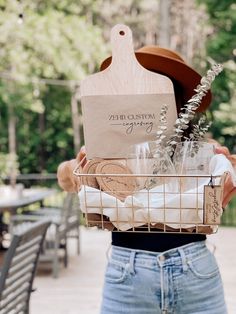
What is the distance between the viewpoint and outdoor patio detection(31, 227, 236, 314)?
18.1 feet

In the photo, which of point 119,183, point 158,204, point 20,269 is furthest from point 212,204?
point 20,269

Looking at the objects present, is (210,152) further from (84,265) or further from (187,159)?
(84,265)

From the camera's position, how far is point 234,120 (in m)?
16.0

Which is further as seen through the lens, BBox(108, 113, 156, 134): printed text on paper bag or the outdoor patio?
the outdoor patio

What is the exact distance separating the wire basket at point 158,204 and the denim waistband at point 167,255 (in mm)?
156

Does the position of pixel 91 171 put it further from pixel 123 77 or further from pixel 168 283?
pixel 168 283

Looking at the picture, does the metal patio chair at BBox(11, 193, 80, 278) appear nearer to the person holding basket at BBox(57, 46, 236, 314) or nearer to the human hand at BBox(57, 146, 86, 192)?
the human hand at BBox(57, 146, 86, 192)

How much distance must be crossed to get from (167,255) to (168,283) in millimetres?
73

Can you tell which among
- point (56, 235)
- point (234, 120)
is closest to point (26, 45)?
point (234, 120)

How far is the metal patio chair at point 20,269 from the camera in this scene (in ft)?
8.83

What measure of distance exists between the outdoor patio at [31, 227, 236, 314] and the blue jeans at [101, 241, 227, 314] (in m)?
3.27

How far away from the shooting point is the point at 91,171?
1612 millimetres

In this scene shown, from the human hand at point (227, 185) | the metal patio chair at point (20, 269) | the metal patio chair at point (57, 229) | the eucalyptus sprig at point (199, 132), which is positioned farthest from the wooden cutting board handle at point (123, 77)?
the metal patio chair at point (57, 229)

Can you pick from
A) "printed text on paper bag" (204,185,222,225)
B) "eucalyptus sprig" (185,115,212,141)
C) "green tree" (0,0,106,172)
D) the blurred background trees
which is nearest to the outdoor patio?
the blurred background trees
